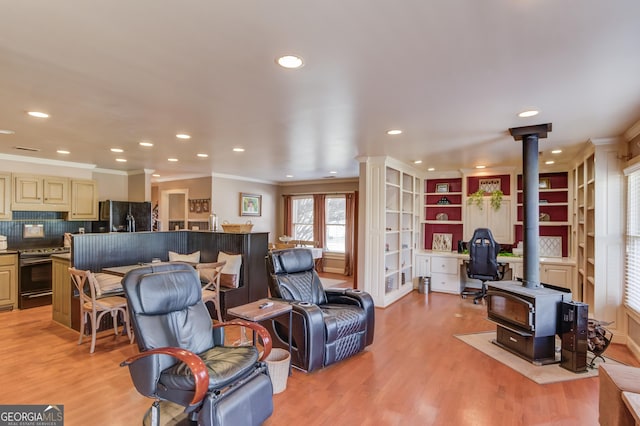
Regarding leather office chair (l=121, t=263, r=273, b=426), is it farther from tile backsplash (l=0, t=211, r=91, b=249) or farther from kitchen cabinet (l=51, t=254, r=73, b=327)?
tile backsplash (l=0, t=211, r=91, b=249)

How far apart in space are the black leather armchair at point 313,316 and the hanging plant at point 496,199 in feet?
13.3

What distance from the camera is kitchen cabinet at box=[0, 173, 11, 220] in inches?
207

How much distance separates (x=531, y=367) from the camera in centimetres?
336

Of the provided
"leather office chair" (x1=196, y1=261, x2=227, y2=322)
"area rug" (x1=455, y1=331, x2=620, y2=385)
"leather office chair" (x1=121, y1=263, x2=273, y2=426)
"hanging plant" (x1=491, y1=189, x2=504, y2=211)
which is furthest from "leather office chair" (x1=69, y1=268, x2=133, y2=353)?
"hanging plant" (x1=491, y1=189, x2=504, y2=211)

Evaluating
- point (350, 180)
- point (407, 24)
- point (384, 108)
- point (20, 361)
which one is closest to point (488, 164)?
point (350, 180)

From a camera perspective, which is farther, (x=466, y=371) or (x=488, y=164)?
(x=488, y=164)

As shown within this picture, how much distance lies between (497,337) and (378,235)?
2.12m

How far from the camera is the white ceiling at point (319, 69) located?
1.60 meters

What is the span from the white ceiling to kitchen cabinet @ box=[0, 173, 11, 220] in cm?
180

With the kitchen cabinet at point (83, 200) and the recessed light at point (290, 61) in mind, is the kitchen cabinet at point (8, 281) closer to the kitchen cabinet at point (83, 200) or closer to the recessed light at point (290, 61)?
the kitchen cabinet at point (83, 200)

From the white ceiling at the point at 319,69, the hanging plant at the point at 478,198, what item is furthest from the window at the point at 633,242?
the hanging plant at the point at 478,198

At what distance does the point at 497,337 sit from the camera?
4004 millimetres

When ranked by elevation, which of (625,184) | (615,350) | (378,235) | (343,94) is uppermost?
(343,94)

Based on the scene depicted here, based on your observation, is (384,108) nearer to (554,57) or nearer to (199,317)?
(554,57)
